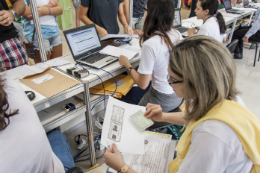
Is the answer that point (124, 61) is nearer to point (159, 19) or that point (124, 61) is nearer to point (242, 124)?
point (159, 19)

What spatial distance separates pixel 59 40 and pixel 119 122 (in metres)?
1.43

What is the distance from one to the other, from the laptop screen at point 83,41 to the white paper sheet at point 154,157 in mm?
873

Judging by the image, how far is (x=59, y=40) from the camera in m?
2.02

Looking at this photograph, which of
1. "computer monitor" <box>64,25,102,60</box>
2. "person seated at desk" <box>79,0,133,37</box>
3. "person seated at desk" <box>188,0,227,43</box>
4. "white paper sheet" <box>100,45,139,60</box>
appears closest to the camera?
"computer monitor" <box>64,25,102,60</box>

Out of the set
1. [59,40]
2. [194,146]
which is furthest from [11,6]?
[194,146]

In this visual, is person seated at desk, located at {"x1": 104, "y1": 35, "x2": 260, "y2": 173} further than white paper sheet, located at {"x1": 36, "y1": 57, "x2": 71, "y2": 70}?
No

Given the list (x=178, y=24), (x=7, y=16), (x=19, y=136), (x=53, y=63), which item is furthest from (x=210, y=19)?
(x=19, y=136)

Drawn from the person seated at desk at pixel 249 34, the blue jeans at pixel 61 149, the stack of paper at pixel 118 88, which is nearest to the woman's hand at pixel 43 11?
the stack of paper at pixel 118 88

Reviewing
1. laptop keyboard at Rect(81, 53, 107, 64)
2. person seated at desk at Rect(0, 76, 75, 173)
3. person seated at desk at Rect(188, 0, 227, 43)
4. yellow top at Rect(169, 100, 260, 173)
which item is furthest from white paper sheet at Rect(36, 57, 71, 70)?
person seated at desk at Rect(188, 0, 227, 43)

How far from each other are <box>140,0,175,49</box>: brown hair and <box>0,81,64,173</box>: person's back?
3.12 feet

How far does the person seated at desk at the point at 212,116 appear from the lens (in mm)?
555

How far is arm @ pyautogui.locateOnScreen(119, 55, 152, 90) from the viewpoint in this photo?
131 cm

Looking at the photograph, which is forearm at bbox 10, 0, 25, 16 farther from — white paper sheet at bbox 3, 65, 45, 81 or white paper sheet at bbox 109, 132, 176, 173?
white paper sheet at bbox 109, 132, 176, 173

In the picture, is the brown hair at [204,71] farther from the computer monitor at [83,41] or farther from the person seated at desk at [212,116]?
the computer monitor at [83,41]
